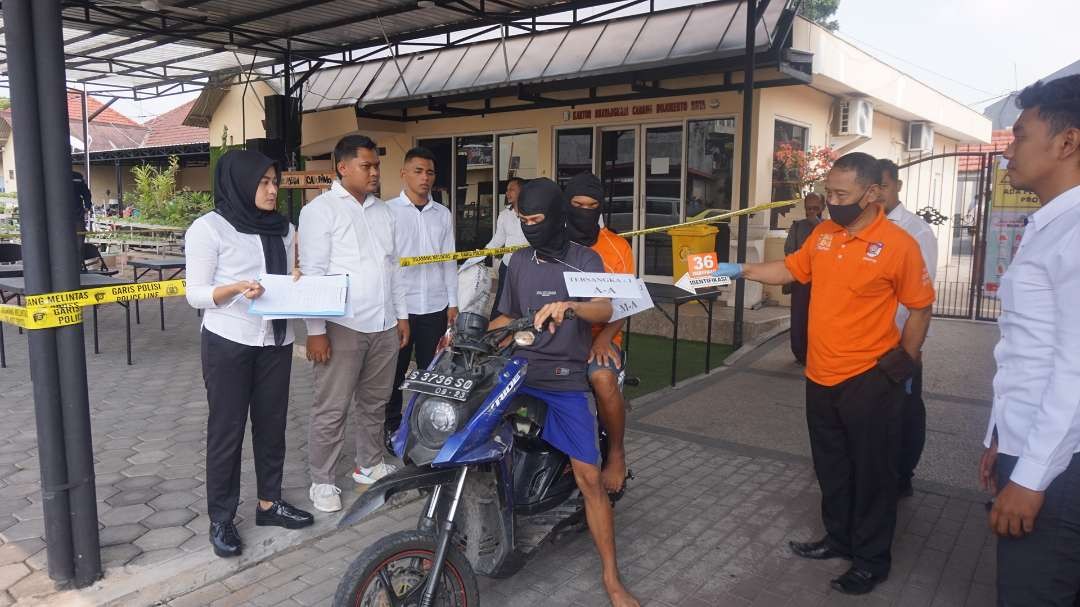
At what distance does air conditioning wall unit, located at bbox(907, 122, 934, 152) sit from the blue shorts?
623 inches

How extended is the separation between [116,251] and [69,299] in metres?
17.6

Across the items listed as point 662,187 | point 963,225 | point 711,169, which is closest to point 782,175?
point 711,169

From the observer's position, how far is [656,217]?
36.6ft

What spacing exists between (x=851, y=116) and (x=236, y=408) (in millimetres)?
11544

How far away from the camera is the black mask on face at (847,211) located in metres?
3.19

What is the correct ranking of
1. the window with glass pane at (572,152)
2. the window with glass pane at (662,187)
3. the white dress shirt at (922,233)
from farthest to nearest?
1. the window with glass pane at (572,152)
2. the window with glass pane at (662,187)
3. the white dress shirt at (922,233)

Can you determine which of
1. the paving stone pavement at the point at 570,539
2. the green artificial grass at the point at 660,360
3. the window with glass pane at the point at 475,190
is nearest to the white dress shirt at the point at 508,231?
the green artificial grass at the point at 660,360

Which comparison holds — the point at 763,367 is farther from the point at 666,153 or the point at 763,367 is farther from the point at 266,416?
the point at 266,416

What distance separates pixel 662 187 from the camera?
36.5ft

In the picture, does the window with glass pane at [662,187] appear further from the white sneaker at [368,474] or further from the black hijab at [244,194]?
the black hijab at [244,194]

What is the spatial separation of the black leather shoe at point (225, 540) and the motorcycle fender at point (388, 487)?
1.16 metres

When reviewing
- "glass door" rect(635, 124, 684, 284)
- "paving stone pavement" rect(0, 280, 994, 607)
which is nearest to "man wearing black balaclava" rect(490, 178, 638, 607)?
"paving stone pavement" rect(0, 280, 994, 607)

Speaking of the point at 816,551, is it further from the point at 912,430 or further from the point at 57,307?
the point at 57,307

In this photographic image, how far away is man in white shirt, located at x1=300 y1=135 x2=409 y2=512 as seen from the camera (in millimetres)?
3834
